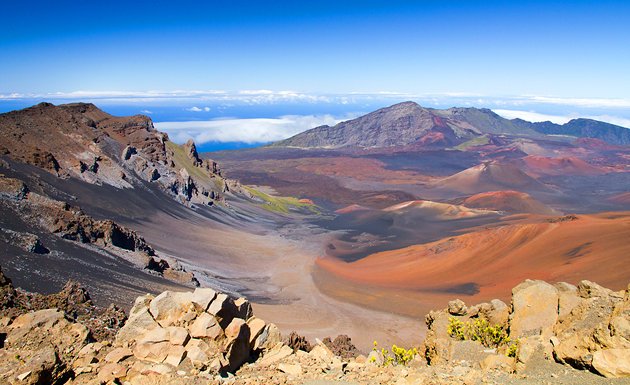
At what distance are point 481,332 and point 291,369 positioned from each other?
245 inches

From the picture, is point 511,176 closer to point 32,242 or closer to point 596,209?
point 596,209

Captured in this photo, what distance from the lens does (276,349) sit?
12180mm

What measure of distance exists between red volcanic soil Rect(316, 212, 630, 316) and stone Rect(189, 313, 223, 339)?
24903mm

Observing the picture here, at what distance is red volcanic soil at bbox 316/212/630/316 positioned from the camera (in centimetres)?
3375

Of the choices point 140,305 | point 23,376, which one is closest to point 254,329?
point 140,305

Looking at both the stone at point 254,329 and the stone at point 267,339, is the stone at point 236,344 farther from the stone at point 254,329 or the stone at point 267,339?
the stone at point 267,339

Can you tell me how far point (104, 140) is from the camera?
6206 cm

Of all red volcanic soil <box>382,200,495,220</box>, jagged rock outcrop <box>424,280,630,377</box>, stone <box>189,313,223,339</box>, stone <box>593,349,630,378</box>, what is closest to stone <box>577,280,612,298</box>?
jagged rock outcrop <box>424,280,630,377</box>

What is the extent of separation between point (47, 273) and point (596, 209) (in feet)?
327

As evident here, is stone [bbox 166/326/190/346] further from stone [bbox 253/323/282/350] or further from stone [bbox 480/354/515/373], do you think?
stone [bbox 480/354/515/373]

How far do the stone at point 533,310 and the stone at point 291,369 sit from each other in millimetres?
6024

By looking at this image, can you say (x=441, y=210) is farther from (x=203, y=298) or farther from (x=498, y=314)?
(x=203, y=298)

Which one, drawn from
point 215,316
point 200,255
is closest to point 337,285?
point 200,255

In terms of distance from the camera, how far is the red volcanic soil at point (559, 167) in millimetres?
146363
